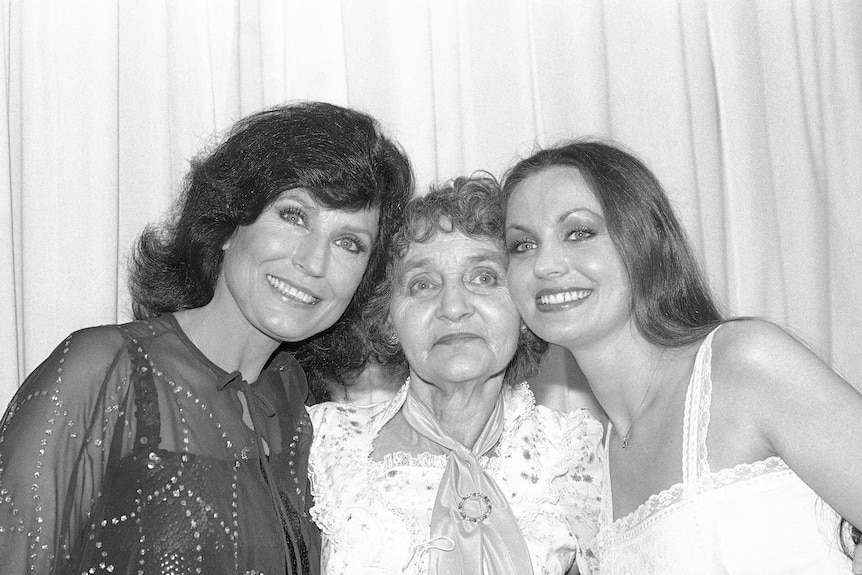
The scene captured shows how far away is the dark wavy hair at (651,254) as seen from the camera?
205 cm

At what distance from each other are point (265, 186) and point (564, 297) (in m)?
0.74

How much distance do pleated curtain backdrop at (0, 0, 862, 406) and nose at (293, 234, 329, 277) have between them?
69cm

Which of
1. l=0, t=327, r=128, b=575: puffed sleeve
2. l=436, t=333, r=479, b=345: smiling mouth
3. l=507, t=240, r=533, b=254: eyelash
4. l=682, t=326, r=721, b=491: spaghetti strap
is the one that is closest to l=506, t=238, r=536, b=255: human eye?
l=507, t=240, r=533, b=254: eyelash

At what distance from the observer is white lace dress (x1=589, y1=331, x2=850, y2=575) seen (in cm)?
179

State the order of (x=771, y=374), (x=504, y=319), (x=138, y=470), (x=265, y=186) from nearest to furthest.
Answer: (x=771, y=374)
(x=138, y=470)
(x=265, y=186)
(x=504, y=319)

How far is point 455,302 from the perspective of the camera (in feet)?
7.32

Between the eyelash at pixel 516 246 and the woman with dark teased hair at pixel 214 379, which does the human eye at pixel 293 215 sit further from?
the eyelash at pixel 516 246

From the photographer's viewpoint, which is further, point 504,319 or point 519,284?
point 504,319

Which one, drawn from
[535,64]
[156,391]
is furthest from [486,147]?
[156,391]

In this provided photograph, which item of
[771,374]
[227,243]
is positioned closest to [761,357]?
[771,374]

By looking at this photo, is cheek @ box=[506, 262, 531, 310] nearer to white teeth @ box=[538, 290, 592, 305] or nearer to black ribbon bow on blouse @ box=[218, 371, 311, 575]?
white teeth @ box=[538, 290, 592, 305]

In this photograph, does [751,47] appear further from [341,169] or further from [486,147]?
[341,169]

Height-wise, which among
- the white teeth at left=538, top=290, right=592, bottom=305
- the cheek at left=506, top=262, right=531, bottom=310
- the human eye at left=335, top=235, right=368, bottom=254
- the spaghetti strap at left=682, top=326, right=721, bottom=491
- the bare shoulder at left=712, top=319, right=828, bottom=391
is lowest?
the spaghetti strap at left=682, top=326, right=721, bottom=491

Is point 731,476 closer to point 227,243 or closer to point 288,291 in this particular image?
point 288,291
